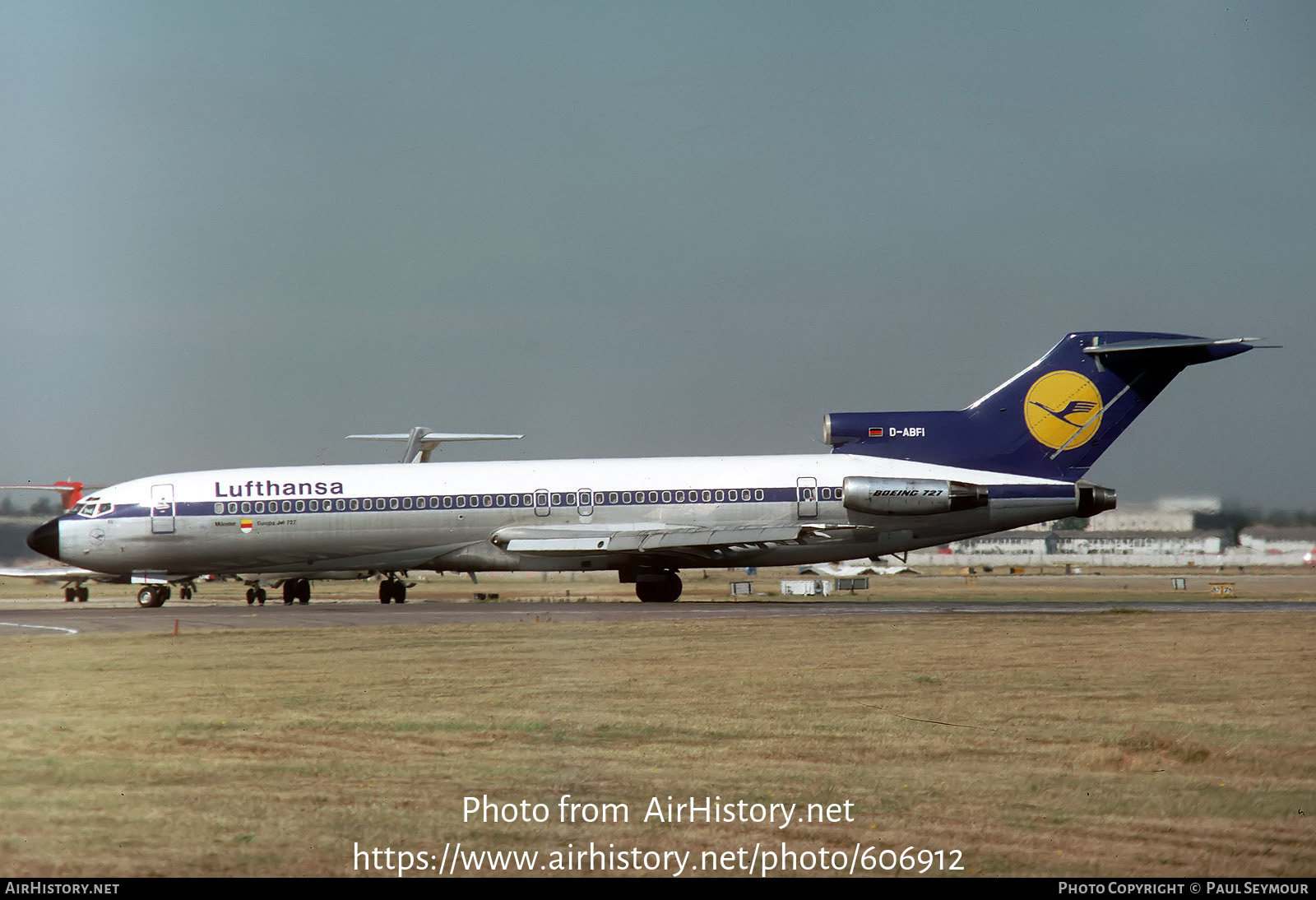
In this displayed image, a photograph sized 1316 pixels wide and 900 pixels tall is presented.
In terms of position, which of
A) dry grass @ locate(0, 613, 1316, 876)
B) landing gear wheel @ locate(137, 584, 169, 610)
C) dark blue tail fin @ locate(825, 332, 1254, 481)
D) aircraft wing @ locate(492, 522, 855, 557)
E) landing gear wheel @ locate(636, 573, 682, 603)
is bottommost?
dry grass @ locate(0, 613, 1316, 876)

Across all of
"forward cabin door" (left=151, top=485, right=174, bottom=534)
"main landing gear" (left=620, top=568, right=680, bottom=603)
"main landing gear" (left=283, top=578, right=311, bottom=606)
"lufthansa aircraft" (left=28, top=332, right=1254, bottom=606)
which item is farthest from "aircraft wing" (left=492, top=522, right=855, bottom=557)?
"forward cabin door" (left=151, top=485, right=174, bottom=534)

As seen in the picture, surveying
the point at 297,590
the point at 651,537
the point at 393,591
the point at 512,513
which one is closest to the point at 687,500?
the point at 651,537

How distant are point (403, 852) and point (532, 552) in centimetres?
3085

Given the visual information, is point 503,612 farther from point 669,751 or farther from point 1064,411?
point 669,751

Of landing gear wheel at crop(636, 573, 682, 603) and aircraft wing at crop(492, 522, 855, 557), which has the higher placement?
aircraft wing at crop(492, 522, 855, 557)

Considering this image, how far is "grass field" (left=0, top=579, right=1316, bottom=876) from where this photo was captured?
853 centimetres

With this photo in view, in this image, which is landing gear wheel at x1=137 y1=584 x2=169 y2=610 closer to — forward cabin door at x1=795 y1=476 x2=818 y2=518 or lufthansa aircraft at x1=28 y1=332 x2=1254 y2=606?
lufthansa aircraft at x1=28 y1=332 x2=1254 y2=606

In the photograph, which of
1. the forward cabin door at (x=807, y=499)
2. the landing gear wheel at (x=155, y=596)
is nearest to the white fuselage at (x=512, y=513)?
the forward cabin door at (x=807, y=499)

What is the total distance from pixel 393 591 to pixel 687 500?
33.0ft

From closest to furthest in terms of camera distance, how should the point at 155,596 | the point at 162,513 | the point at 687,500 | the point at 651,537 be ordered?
the point at 651,537 → the point at 687,500 → the point at 162,513 → the point at 155,596

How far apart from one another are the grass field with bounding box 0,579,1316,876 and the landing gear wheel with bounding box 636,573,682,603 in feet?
55.7

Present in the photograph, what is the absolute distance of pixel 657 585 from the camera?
1565 inches

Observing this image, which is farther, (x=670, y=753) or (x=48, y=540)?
(x=48, y=540)

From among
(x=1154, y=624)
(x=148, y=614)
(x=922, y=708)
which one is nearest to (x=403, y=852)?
(x=922, y=708)
